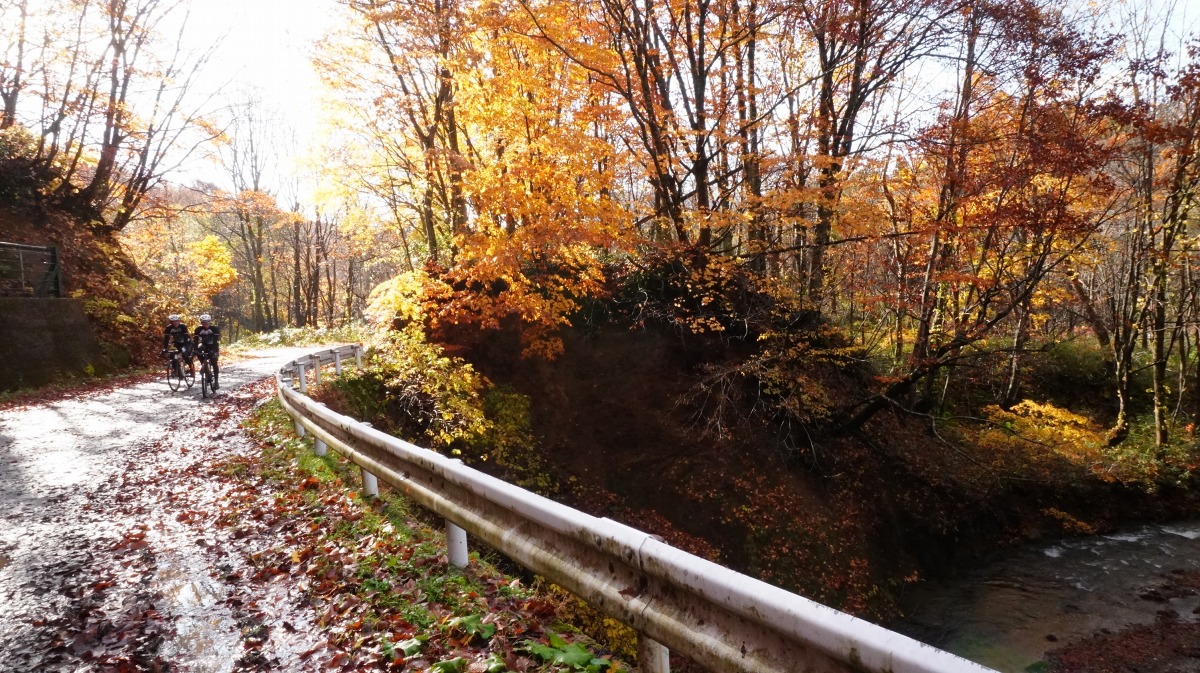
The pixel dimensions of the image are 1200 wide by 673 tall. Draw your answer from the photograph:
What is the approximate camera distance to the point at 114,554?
488cm

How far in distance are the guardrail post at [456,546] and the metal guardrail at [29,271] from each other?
19.0 metres

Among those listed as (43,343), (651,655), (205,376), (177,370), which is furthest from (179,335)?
(651,655)

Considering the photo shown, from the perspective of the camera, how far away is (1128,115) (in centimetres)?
1184

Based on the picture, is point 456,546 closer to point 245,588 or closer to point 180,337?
point 245,588

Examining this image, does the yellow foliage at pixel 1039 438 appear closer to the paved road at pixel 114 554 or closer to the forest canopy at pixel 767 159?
Answer: the forest canopy at pixel 767 159

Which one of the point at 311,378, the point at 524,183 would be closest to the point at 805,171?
the point at 524,183

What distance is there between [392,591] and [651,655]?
2.11 meters

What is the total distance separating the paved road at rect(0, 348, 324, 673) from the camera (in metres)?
3.43

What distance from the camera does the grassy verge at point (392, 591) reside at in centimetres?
301

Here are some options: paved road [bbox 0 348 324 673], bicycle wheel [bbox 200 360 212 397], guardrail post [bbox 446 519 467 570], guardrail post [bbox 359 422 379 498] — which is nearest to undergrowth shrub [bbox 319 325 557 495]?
bicycle wheel [bbox 200 360 212 397]

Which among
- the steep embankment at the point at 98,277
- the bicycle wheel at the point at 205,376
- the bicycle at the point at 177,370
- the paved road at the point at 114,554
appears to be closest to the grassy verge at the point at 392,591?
the paved road at the point at 114,554

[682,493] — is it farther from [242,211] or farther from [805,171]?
[242,211]

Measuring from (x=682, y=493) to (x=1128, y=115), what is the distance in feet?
40.1

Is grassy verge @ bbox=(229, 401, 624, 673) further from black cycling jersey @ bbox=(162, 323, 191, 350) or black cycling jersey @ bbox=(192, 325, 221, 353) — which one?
black cycling jersey @ bbox=(162, 323, 191, 350)
